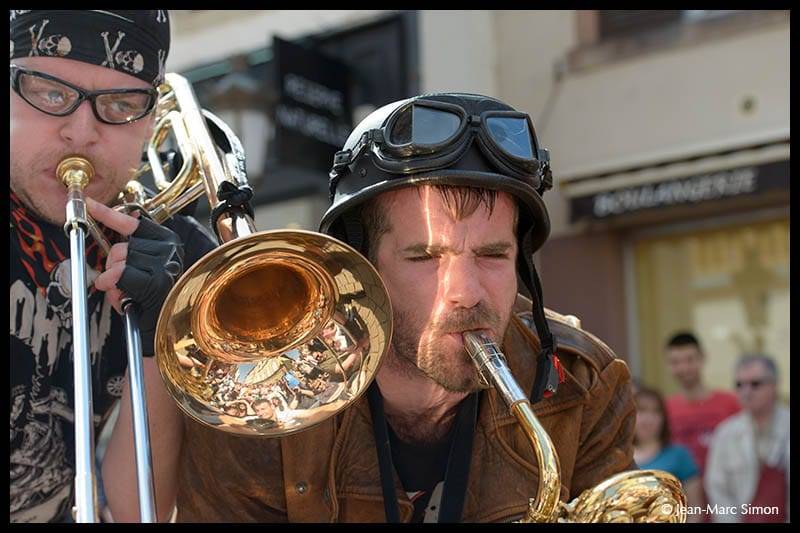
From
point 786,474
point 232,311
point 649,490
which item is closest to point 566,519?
point 649,490

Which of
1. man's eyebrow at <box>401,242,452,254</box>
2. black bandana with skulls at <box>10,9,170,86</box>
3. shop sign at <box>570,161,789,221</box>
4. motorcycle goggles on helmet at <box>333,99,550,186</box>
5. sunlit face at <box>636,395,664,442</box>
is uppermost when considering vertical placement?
shop sign at <box>570,161,789,221</box>

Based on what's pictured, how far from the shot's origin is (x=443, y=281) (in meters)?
3.47

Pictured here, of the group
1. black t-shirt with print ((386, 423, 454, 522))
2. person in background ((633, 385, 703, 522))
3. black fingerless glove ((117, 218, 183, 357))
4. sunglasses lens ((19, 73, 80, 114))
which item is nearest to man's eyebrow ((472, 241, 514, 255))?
black t-shirt with print ((386, 423, 454, 522))

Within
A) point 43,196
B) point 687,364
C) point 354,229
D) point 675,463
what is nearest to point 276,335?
point 354,229

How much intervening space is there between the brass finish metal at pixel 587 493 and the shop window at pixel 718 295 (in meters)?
5.69

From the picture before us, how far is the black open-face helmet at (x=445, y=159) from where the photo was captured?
3480mm

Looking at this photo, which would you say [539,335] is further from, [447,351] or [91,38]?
[91,38]

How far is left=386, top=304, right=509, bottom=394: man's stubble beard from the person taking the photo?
346 centimetres

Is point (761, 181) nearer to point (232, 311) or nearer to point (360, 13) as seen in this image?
point (360, 13)

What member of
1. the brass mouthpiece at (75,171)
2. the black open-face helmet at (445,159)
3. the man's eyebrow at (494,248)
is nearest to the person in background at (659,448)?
the black open-face helmet at (445,159)

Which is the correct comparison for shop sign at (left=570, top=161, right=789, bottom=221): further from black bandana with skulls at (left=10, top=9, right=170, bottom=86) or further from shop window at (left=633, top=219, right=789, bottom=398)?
black bandana with skulls at (left=10, top=9, right=170, bottom=86)

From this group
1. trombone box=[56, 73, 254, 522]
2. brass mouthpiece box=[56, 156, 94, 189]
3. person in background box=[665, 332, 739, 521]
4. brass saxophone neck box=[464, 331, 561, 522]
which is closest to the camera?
trombone box=[56, 73, 254, 522]

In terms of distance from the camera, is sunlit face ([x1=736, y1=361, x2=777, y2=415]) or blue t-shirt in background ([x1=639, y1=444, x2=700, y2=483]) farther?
sunlit face ([x1=736, y1=361, x2=777, y2=415])

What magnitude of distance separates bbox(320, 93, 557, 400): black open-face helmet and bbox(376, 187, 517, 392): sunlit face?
8cm
